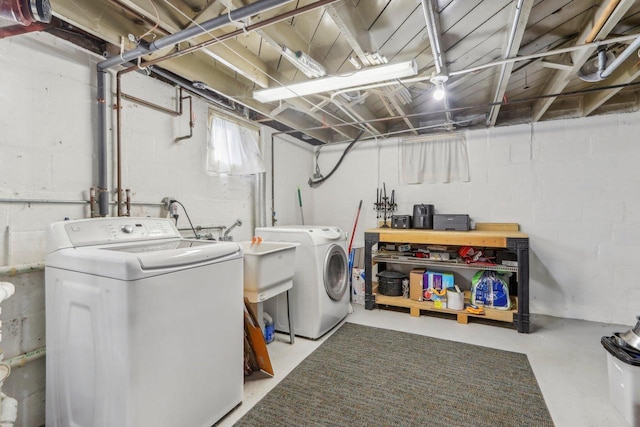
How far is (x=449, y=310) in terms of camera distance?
327cm

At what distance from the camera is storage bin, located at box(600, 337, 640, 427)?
63.7 inches

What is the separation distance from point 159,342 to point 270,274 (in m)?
1.01

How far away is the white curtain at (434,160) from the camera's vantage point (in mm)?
3902

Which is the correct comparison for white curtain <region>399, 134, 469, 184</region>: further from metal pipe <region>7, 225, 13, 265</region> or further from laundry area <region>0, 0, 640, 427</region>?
metal pipe <region>7, 225, 13, 265</region>

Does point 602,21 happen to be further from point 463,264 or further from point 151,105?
point 151,105

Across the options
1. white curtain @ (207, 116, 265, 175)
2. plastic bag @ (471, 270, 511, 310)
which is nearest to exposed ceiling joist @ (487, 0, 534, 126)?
plastic bag @ (471, 270, 511, 310)

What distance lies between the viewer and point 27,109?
168cm

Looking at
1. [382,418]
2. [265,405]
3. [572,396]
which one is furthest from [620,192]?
[265,405]

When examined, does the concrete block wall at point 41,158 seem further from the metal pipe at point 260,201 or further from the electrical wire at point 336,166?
the electrical wire at point 336,166

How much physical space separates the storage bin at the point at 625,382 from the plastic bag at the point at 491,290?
4.34ft

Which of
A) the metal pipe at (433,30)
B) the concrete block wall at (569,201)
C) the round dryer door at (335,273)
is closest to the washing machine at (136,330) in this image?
the round dryer door at (335,273)

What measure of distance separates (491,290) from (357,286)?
5.05ft

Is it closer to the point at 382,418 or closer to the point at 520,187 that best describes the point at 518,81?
the point at 520,187

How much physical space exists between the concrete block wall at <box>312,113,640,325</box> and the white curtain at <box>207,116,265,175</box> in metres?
2.48
